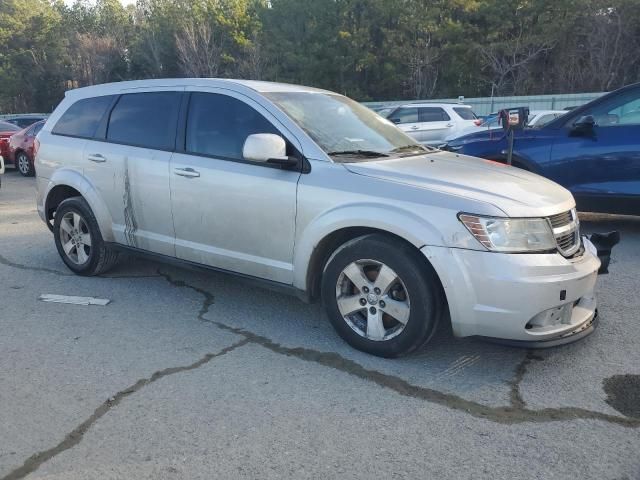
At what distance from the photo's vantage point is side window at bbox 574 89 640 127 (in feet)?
21.0

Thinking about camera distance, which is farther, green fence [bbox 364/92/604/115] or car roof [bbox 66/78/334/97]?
green fence [bbox 364/92/604/115]

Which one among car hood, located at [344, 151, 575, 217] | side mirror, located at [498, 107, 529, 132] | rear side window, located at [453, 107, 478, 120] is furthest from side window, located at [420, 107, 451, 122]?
car hood, located at [344, 151, 575, 217]

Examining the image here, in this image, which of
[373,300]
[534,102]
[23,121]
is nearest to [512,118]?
[373,300]

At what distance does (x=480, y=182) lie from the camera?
363 cm

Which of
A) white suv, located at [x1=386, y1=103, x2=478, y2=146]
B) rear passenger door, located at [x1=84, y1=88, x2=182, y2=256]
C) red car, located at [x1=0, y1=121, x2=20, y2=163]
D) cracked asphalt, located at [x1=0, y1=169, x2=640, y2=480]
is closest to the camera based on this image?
cracked asphalt, located at [x1=0, y1=169, x2=640, y2=480]

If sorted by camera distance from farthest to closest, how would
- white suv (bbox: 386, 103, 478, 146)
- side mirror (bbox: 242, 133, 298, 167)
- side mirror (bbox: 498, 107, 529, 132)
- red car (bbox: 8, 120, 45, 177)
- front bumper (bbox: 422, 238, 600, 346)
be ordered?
white suv (bbox: 386, 103, 478, 146)
red car (bbox: 8, 120, 45, 177)
side mirror (bbox: 498, 107, 529, 132)
side mirror (bbox: 242, 133, 298, 167)
front bumper (bbox: 422, 238, 600, 346)

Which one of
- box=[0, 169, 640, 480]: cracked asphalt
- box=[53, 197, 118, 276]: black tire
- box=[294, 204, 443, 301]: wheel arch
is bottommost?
box=[0, 169, 640, 480]: cracked asphalt

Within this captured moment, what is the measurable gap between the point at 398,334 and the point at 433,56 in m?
35.7

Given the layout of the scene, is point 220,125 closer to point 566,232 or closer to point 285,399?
point 285,399

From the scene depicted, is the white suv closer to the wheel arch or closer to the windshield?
the windshield

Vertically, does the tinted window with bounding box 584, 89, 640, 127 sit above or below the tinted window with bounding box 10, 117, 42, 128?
above

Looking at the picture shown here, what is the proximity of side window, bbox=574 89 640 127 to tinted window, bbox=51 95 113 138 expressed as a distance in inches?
212

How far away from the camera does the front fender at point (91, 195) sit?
5121 millimetres

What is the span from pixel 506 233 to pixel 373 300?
0.92 metres
